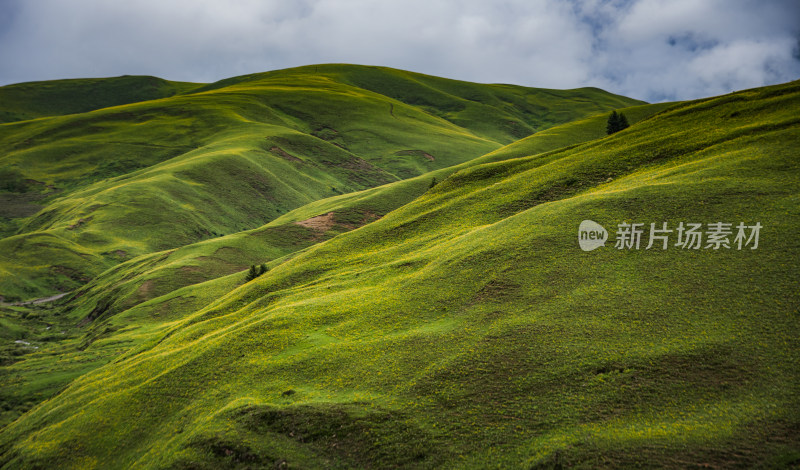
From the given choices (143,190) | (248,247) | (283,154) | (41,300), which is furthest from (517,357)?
(283,154)

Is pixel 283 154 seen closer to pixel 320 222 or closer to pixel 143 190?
pixel 143 190

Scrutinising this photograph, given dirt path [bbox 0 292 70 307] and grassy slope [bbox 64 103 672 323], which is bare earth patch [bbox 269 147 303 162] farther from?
dirt path [bbox 0 292 70 307]

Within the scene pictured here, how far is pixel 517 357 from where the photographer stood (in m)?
26.0

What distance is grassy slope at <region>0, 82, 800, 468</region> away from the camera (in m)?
20.7

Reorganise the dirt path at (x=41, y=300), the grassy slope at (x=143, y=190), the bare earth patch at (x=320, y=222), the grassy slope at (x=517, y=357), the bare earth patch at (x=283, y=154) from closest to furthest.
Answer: the grassy slope at (x=517, y=357) → the dirt path at (x=41, y=300) → the bare earth patch at (x=320, y=222) → the grassy slope at (x=143, y=190) → the bare earth patch at (x=283, y=154)

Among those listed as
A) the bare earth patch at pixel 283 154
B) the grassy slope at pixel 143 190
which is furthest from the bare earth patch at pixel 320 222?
the bare earth patch at pixel 283 154

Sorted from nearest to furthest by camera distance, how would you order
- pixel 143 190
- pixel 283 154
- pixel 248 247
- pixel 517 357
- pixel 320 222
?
pixel 517 357, pixel 248 247, pixel 320 222, pixel 143 190, pixel 283 154

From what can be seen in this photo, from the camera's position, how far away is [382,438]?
2352 centimetres

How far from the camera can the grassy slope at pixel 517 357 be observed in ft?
67.8

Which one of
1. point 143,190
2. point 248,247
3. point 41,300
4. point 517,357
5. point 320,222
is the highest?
point 143,190

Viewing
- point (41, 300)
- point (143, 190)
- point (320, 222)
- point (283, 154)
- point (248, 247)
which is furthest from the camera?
point (283, 154)

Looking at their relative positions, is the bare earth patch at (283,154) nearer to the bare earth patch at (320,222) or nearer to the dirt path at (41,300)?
the bare earth patch at (320,222)

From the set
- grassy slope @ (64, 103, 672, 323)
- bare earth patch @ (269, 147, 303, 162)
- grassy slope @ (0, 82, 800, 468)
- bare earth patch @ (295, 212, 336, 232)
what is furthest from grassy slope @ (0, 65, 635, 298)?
grassy slope @ (0, 82, 800, 468)

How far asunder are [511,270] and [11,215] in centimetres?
18235
